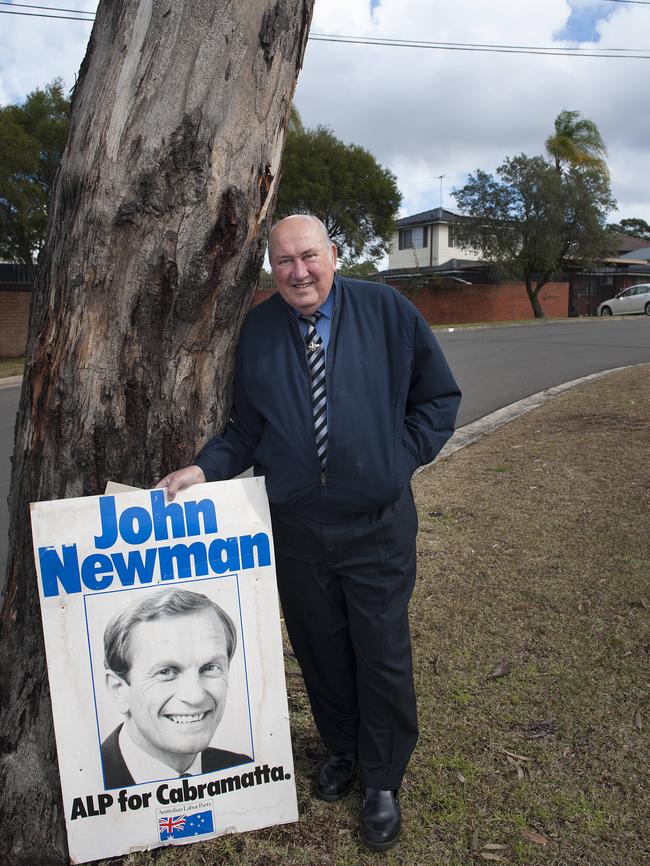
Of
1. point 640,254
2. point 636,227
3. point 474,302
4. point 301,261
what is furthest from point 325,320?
point 636,227

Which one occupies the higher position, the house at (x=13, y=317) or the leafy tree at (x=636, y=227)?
the leafy tree at (x=636, y=227)

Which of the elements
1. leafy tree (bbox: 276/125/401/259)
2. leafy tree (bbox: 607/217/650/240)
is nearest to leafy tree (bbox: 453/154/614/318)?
leafy tree (bbox: 276/125/401/259)

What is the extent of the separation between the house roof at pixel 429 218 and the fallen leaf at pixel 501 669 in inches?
1818

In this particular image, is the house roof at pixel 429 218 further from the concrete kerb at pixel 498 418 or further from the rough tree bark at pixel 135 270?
the rough tree bark at pixel 135 270

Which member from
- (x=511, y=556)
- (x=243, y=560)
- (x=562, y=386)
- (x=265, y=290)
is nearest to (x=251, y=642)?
(x=243, y=560)

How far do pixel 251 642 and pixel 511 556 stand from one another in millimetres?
2791

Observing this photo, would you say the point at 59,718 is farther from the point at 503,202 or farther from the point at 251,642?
the point at 503,202

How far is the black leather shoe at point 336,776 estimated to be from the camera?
2.81 metres

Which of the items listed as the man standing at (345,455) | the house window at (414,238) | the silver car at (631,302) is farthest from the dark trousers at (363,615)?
the house window at (414,238)

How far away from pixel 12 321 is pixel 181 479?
21.8 metres

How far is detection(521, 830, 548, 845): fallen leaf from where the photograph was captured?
8.45ft

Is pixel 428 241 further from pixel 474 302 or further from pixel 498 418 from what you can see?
pixel 498 418

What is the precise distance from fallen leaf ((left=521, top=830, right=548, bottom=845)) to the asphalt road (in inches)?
138

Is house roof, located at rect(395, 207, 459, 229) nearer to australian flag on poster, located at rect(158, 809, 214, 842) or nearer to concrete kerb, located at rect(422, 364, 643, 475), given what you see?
concrete kerb, located at rect(422, 364, 643, 475)
